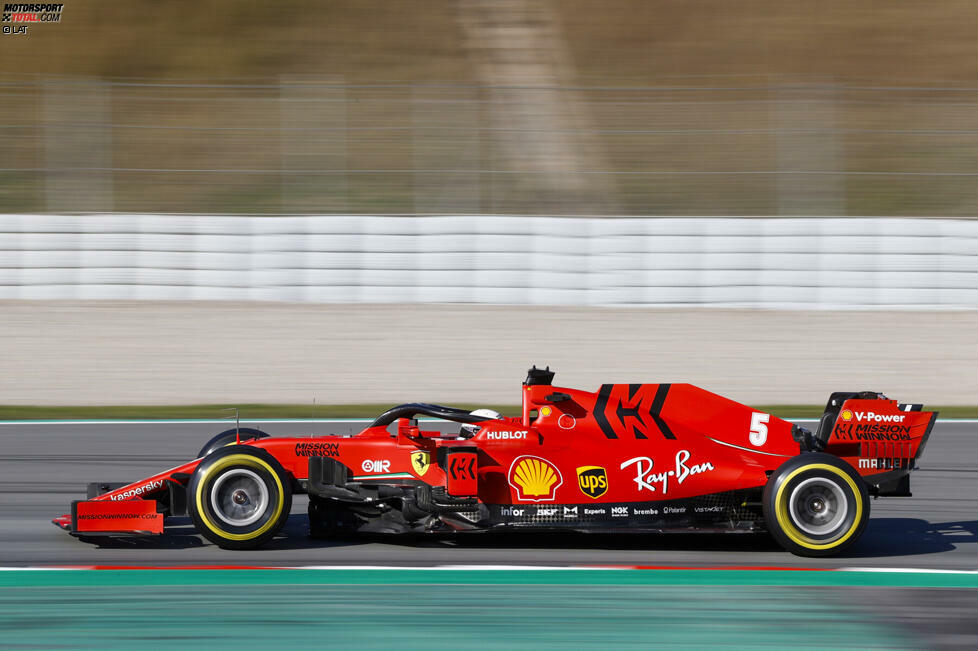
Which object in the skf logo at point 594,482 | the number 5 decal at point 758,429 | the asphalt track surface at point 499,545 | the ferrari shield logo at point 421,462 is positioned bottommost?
the asphalt track surface at point 499,545

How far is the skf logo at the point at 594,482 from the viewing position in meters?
5.87

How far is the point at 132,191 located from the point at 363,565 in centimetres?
997

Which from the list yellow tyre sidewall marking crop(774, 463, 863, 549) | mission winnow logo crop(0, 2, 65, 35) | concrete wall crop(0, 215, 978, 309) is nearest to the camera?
yellow tyre sidewall marking crop(774, 463, 863, 549)

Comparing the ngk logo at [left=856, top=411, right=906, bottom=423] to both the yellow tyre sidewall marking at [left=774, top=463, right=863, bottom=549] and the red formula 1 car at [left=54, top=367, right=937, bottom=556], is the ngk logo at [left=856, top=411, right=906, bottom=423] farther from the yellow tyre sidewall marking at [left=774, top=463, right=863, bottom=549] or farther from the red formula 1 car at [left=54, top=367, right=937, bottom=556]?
the yellow tyre sidewall marking at [left=774, top=463, right=863, bottom=549]

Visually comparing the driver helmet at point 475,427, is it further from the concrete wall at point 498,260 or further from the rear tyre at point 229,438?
the concrete wall at point 498,260

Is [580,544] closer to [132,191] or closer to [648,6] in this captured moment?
[132,191]

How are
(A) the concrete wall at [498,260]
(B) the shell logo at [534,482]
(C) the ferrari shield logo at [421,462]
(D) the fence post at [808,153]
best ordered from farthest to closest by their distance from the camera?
1. (D) the fence post at [808,153]
2. (A) the concrete wall at [498,260]
3. (C) the ferrari shield logo at [421,462]
4. (B) the shell logo at [534,482]

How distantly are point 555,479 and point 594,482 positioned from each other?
7.5 inches

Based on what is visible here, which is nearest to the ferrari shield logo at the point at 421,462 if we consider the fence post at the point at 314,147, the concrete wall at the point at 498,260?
the concrete wall at the point at 498,260

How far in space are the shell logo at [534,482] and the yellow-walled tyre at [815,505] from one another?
1.02 m

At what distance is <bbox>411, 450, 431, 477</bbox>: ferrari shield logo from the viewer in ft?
19.7

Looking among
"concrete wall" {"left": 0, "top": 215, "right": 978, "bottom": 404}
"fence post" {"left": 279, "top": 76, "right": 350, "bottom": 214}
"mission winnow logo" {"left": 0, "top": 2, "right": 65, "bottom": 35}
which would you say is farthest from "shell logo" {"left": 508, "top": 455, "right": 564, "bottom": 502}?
"mission winnow logo" {"left": 0, "top": 2, "right": 65, "bottom": 35}

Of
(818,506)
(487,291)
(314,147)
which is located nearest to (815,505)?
(818,506)

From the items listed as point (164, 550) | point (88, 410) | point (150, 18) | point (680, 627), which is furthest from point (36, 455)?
point (150, 18)
